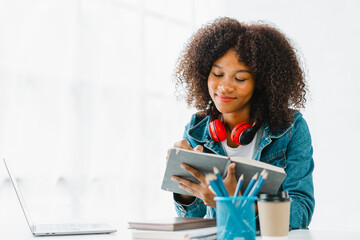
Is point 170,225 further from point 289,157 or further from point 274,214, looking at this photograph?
point 289,157

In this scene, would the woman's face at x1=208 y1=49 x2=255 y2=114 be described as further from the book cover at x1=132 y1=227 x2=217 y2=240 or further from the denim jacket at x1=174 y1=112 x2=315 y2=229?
the book cover at x1=132 y1=227 x2=217 y2=240

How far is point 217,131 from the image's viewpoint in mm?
1737

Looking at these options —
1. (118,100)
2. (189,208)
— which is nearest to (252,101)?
(189,208)

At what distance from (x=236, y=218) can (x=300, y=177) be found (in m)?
0.74

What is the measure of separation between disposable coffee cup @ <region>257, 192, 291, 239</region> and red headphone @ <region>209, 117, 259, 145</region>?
0.67 meters

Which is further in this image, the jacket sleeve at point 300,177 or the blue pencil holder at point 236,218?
the jacket sleeve at point 300,177

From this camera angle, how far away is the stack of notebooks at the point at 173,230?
99 centimetres

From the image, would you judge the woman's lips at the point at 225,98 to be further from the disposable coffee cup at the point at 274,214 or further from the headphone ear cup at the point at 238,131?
the disposable coffee cup at the point at 274,214

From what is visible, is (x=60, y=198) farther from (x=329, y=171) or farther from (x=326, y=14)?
(x=326, y=14)

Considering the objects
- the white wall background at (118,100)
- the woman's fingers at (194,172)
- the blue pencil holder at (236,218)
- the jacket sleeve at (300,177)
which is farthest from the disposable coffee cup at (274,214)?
the white wall background at (118,100)

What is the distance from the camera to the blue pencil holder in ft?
2.92

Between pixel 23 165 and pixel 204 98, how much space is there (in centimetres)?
118

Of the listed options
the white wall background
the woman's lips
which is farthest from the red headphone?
the white wall background

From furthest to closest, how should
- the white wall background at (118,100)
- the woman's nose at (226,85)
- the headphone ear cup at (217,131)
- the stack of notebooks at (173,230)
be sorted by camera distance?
the white wall background at (118,100) → the headphone ear cup at (217,131) → the woman's nose at (226,85) → the stack of notebooks at (173,230)
